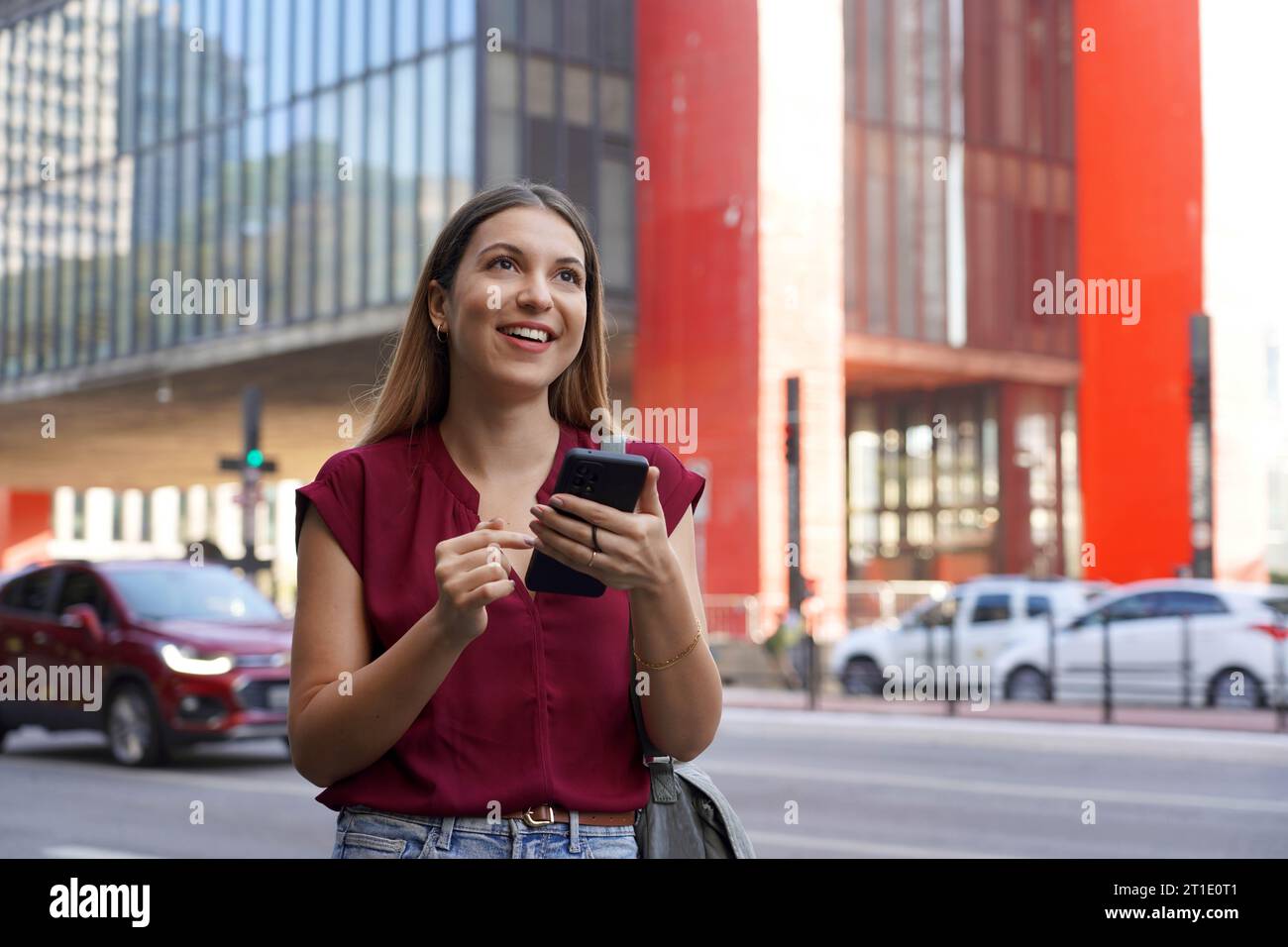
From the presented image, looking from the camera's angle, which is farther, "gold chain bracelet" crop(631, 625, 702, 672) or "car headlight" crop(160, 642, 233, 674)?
"car headlight" crop(160, 642, 233, 674)

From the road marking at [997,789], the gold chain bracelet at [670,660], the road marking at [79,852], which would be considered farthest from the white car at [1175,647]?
the gold chain bracelet at [670,660]

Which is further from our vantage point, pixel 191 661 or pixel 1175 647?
pixel 1175 647

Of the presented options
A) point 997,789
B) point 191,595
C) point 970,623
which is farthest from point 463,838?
point 970,623

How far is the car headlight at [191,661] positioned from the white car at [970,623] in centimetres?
1024

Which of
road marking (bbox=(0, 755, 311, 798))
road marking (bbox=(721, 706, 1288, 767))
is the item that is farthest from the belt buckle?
road marking (bbox=(721, 706, 1288, 767))

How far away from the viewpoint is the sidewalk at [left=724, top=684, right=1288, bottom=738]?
54.2ft

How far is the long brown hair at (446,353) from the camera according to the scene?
2352 millimetres

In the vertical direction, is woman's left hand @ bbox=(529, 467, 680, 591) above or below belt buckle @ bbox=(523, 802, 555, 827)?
above

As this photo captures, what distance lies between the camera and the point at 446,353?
Answer: 2.44 metres

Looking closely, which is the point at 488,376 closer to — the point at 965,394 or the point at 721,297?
the point at 721,297

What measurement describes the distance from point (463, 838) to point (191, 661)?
425 inches

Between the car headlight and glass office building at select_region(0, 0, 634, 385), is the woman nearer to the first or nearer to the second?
the car headlight

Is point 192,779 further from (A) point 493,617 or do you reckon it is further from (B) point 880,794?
(A) point 493,617

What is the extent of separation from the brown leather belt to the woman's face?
0.58 m
